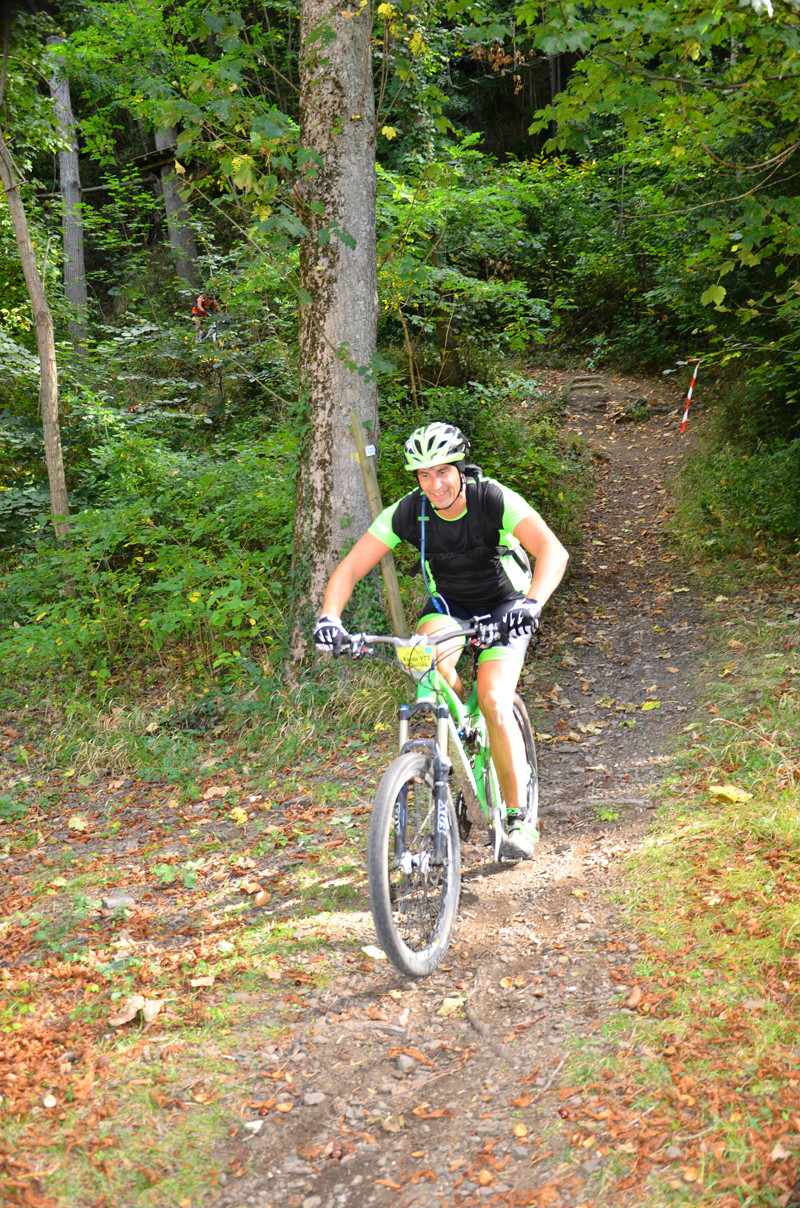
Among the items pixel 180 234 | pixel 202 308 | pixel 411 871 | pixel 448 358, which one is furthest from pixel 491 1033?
pixel 180 234

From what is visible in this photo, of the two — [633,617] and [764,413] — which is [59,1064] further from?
[764,413]

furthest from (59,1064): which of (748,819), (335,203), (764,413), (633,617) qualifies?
(764,413)

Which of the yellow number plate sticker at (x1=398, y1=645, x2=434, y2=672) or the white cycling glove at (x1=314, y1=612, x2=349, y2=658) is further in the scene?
the yellow number plate sticker at (x1=398, y1=645, x2=434, y2=672)

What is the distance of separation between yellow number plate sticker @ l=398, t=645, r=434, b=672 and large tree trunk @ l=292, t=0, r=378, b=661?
2.78 meters

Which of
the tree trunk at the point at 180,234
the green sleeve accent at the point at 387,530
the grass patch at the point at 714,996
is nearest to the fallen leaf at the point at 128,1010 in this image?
the grass patch at the point at 714,996

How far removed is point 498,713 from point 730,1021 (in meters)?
1.58

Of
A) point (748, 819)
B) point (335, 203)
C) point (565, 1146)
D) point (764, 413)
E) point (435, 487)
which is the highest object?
point (335, 203)

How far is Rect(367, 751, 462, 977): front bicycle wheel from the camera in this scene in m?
3.34

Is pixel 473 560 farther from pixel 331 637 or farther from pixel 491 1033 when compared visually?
pixel 491 1033

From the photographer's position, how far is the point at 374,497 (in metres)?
6.30

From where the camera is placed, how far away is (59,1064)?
310 cm

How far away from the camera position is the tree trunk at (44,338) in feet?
27.0

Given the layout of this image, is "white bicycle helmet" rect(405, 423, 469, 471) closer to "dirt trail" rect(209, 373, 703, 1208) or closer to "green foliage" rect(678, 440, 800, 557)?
"dirt trail" rect(209, 373, 703, 1208)

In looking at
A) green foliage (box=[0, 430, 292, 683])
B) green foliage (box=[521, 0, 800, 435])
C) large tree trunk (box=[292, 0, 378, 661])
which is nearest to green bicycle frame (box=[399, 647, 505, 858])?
large tree trunk (box=[292, 0, 378, 661])
